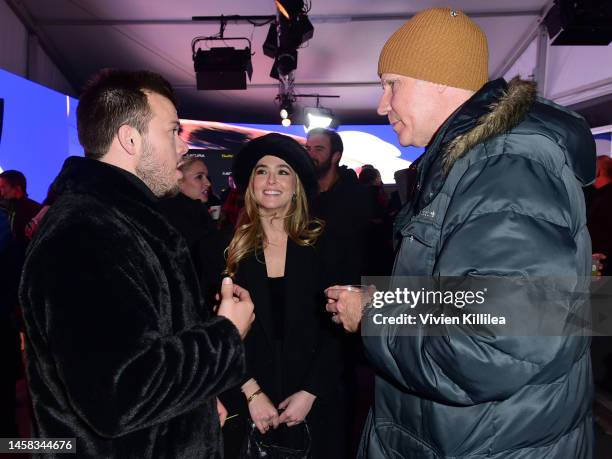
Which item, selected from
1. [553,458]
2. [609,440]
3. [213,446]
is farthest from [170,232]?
[609,440]

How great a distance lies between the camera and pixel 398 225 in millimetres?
1396

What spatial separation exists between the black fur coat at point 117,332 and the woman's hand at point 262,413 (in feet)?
1.95

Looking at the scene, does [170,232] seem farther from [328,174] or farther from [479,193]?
[328,174]

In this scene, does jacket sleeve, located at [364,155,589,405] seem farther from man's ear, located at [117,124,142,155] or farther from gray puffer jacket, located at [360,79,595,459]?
man's ear, located at [117,124,142,155]

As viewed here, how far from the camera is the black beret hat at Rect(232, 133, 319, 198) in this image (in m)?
2.43

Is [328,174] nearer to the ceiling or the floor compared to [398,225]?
nearer to the ceiling

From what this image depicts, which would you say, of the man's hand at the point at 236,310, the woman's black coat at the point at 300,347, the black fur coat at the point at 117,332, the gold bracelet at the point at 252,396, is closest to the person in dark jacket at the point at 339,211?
the woman's black coat at the point at 300,347

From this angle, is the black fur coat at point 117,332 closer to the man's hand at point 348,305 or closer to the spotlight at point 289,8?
the man's hand at point 348,305

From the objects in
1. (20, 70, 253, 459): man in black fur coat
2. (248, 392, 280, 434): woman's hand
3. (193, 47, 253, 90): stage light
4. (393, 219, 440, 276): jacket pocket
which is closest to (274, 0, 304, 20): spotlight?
(193, 47, 253, 90): stage light

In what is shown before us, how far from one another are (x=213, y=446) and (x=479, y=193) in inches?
42.3

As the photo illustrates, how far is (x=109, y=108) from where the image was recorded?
4.38ft

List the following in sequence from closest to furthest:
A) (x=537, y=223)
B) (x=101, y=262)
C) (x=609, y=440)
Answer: (x=537, y=223), (x=101, y=262), (x=609, y=440)

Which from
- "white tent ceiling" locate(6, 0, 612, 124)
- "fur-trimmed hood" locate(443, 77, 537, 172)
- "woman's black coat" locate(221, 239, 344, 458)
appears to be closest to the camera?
"fur-trimmed hood" locate(443, 77, 537, 172)

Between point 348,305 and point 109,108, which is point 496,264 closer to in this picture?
point 348,305
